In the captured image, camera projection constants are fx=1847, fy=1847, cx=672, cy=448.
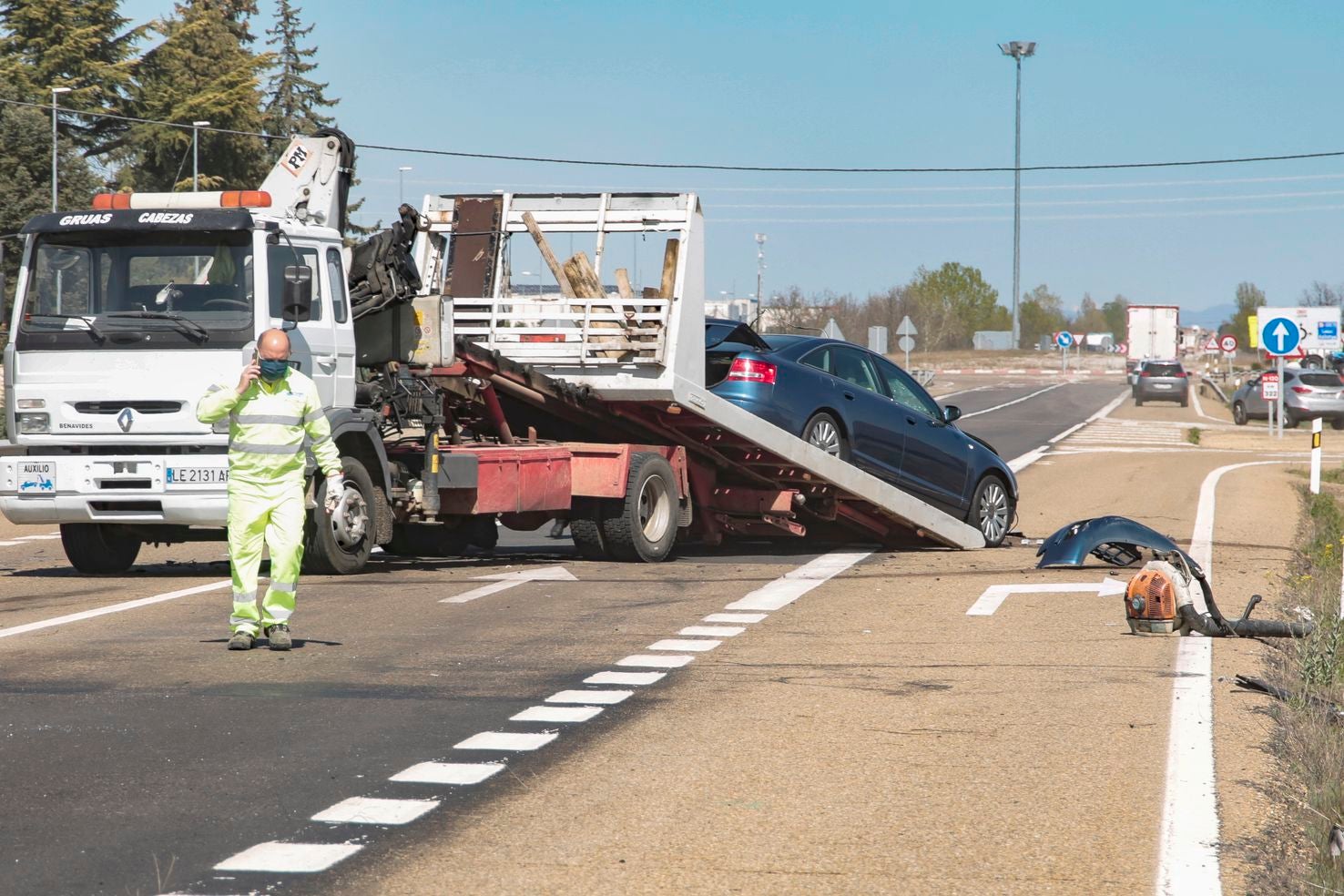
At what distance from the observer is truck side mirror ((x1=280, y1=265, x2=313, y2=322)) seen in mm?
12062

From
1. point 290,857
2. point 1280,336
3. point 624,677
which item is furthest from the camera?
point 1280,336

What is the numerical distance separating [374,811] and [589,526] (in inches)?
352

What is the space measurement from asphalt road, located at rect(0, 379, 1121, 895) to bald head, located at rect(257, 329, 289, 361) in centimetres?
155

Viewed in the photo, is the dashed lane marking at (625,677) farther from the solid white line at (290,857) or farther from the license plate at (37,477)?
the license plate at (37,477)

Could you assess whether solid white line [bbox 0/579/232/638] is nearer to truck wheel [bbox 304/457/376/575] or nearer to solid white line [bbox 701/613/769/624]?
truck wheel [bbox 304/457/376/575]

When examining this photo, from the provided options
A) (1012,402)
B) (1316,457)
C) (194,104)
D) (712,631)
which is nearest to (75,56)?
(194,104)

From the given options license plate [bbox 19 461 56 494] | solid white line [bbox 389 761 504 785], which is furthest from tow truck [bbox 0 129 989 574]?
solid white line [bbox 389 761 504 785]

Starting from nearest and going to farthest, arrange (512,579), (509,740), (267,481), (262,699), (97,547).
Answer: (509,740) → (262,699) → (267,481) → (512,579) → (97,547)

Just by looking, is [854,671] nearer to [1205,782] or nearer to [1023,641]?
[1023,641]

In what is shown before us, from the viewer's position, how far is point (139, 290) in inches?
493

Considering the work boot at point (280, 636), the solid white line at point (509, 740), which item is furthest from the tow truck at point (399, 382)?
the solid white line at point (509, 740)

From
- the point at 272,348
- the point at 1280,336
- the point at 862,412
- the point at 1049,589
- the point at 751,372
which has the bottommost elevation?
the point at 1049,589

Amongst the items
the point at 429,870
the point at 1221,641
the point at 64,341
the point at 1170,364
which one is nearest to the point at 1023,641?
the point at 1221,641

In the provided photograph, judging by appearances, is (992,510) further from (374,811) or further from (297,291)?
(374,811)
